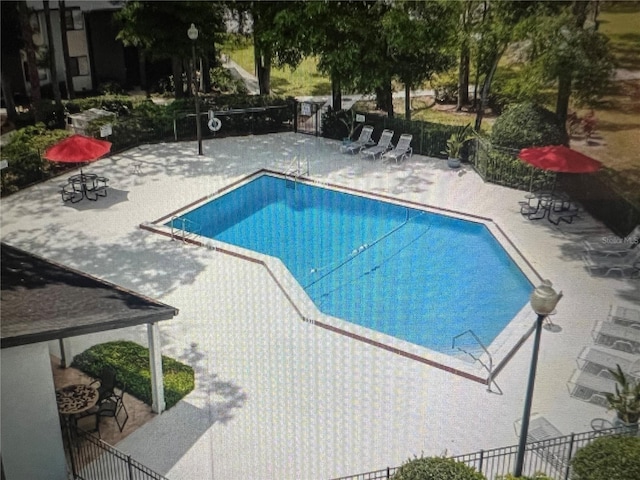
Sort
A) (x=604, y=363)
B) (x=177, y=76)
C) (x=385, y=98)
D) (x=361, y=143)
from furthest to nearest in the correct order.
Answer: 1. (x=177, y=76)
2. (x=385, y=98)
3. (x=361, y=143)
4. (x=604, y=363)

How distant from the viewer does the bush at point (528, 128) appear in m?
18.2

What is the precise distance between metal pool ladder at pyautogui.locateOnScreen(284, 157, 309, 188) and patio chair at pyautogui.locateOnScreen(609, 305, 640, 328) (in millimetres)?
9347

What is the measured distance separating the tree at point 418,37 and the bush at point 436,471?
15.3 meters

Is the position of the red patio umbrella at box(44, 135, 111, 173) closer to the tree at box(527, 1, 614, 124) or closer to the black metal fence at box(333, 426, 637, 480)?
the black metal fence at box(333, 426, 637, 480)

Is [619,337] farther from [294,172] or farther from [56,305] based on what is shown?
[294,172]

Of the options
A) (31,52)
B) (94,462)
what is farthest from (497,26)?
(94,462)

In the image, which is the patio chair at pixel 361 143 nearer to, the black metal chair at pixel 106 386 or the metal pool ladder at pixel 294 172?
the metal pool ladder at pixel 294 172

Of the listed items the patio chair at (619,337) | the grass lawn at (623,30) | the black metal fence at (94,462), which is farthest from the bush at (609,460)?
the grass lawn at (623,30)

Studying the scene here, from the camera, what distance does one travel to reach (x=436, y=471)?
24.6ft

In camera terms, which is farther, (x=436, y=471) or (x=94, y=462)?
(x=94, y=462)

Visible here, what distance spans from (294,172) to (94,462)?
38.5 ft

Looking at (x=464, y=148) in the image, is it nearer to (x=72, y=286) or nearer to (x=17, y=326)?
(x=72, y=286)

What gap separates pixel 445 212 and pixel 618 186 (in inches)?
206

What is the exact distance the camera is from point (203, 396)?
10391 millimetres
